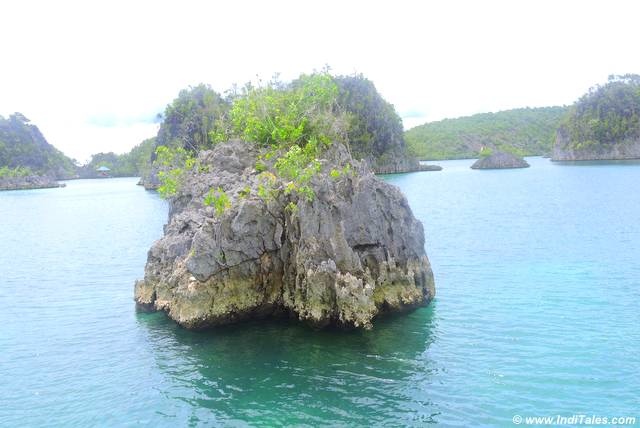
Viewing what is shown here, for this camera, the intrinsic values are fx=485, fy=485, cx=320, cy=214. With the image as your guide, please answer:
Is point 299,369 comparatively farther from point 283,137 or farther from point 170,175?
point 170,175

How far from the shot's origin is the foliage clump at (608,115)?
152250 mm

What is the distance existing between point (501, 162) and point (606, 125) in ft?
145

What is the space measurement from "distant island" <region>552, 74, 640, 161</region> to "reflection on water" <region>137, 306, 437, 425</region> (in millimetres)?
161318

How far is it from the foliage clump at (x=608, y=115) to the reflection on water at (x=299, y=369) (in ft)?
530

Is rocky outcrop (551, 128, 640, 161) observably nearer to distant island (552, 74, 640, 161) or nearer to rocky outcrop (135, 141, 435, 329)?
distant island (552, 74, 640, 161)

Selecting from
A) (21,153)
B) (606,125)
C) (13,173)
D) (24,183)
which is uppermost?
(21,153)

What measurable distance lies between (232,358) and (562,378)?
1063 centimetres

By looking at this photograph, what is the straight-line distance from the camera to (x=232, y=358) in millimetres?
17031

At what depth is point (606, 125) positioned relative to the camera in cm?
15400

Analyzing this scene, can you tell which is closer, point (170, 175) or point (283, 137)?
point (283, 137)

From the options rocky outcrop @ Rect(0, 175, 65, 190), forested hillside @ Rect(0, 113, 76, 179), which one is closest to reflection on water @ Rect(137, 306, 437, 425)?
rocky outcrop @ Rect(0, 175, 65, 190)

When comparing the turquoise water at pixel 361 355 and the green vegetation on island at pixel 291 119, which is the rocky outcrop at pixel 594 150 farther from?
the turquoise water at pixel 361 355

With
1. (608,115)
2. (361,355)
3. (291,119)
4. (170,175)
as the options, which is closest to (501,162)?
(608,115)

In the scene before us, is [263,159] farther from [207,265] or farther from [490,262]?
[490,262]
